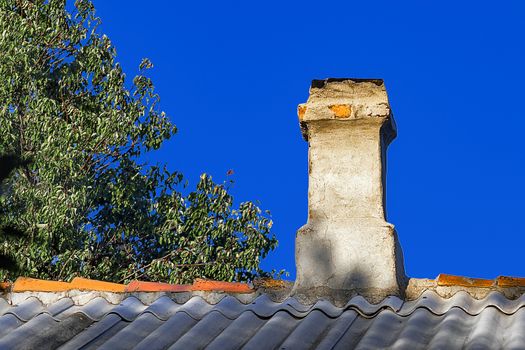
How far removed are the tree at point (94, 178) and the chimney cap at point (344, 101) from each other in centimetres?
1033

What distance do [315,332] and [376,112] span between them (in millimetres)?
1656

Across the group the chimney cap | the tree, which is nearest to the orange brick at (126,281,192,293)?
the chimney cap

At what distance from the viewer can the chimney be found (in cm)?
657

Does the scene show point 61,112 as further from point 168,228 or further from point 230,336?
point 230,336

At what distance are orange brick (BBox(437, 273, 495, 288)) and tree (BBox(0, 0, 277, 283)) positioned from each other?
434 inches

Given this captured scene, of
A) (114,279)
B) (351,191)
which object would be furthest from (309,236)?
(114,279)

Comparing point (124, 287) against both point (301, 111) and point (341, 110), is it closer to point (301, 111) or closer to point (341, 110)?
point (301, 111)

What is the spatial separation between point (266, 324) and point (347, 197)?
117 cm

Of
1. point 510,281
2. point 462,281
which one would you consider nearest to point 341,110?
point 462,281

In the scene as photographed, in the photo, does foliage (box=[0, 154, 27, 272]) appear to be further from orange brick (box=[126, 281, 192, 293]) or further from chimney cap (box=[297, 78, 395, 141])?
chimney cap (box=[297, 78, 395, 141])

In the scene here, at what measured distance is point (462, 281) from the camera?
21.2 feet

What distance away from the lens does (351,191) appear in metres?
6.87

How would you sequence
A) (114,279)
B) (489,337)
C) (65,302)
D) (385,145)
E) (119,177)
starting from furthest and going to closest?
1. (119,177)
2. (114,279)
3. (385,145)
4. (65,302)
5. (489,337)

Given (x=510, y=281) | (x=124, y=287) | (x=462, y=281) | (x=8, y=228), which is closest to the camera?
(x=8, y=228)
